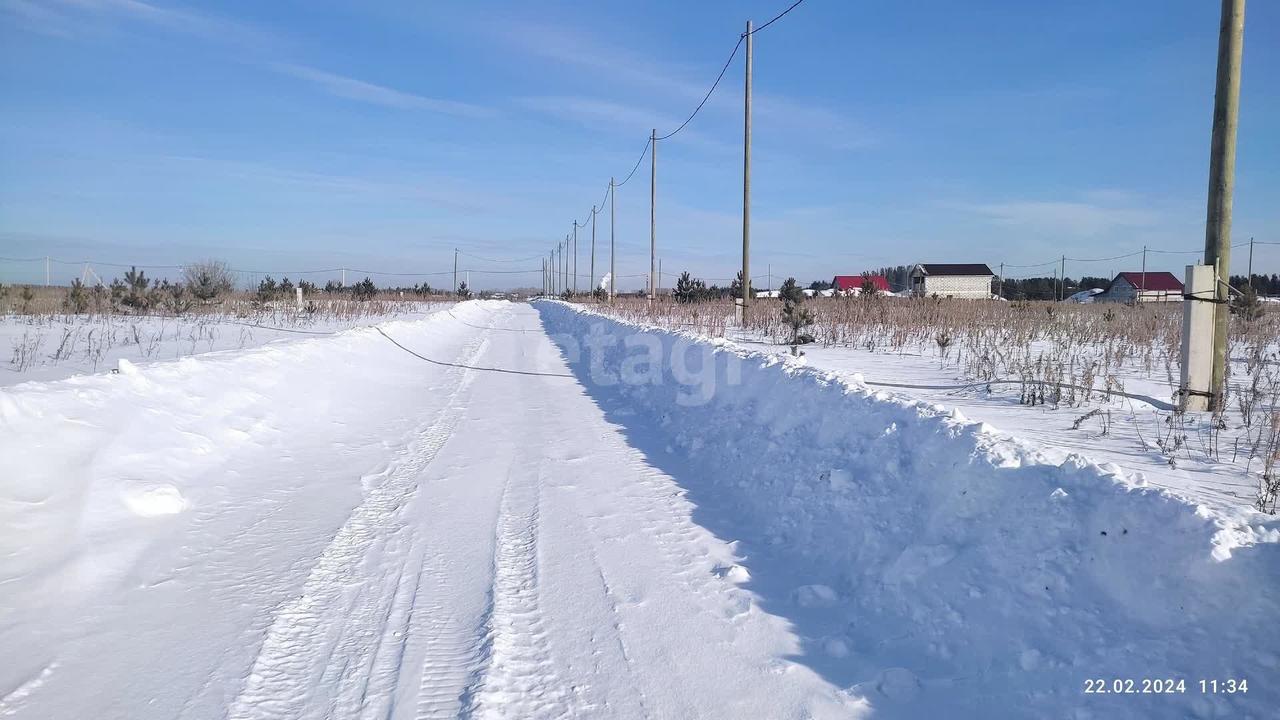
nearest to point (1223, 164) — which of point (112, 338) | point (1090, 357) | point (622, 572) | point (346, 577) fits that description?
point (1090, 357)

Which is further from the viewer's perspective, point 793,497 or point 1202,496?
point 793,497

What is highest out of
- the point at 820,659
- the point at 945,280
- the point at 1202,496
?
the point at 945,280

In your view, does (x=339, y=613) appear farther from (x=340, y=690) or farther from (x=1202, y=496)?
(x=1202, y=496)

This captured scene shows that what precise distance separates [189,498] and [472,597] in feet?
9.47

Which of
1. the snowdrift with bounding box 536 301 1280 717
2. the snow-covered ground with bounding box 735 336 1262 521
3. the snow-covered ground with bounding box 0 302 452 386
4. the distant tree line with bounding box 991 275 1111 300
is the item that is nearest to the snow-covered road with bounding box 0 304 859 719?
the snowdrift with bounding box 536 301 1280 717

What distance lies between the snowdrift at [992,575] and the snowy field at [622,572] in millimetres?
13

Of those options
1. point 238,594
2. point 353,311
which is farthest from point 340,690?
point 353,311

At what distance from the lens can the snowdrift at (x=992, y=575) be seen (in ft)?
8.27

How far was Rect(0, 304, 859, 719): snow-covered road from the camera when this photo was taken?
8.85ft

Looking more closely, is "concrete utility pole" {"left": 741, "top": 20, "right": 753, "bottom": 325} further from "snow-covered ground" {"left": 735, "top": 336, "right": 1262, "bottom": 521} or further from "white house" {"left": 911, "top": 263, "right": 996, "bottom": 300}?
"white house" {"left": 911, "top": 263, "right": 996, "bottom": 300}

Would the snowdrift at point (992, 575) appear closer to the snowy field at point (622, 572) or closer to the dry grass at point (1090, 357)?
the snowy field at point (622, 572)

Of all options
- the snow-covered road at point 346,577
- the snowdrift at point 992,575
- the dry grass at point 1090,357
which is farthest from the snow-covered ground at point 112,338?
the dry grass at point 1090,357

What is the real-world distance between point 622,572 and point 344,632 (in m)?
1.47

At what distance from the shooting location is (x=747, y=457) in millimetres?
6180
